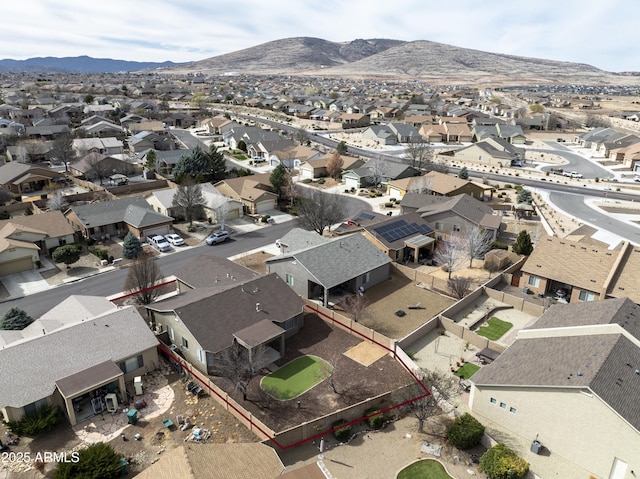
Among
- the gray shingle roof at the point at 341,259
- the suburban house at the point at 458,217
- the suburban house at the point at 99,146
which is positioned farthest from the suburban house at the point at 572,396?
the suburban house at the point at 99,146

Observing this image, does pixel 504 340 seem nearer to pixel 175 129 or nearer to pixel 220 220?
pixel 220 220

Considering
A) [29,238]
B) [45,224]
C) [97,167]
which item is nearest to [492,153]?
[97,167]

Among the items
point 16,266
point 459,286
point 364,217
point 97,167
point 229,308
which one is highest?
point 97,167

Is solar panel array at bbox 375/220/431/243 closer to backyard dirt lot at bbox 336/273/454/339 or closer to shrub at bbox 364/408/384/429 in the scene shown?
backyard dirt lot at bbox 336/273/454/339

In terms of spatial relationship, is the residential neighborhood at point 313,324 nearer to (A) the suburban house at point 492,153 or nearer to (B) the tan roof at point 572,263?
(B) the tan roof at point 572,263

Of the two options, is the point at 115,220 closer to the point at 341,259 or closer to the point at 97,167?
the point at 97,167

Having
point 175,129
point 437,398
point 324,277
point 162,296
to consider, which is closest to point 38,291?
point 162,296

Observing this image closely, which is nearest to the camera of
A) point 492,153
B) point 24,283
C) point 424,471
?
point 424,471
